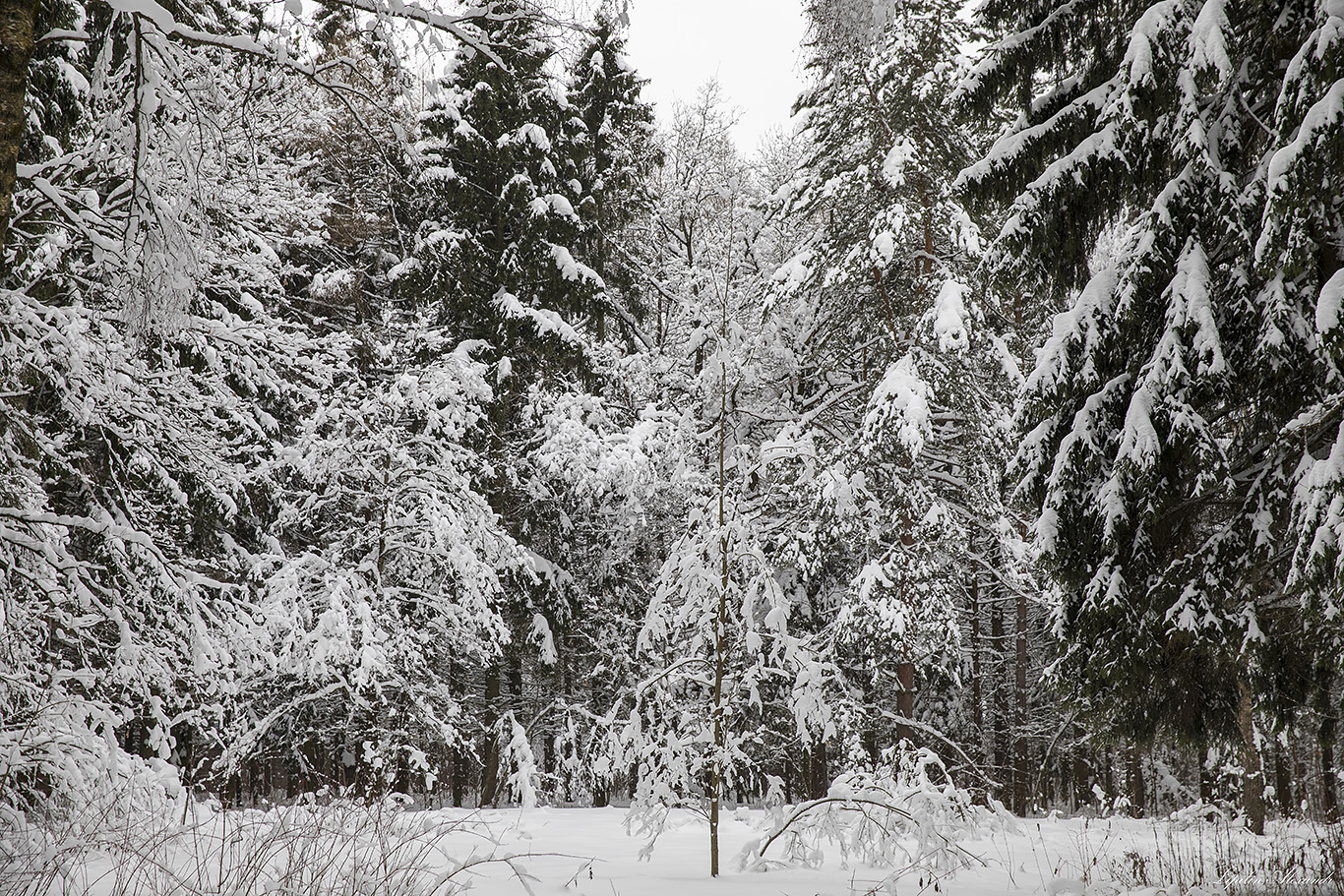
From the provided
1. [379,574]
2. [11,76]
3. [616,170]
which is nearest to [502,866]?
[11,76]

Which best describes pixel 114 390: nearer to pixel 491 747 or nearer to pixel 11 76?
pixel 11 76

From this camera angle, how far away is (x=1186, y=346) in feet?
19.1

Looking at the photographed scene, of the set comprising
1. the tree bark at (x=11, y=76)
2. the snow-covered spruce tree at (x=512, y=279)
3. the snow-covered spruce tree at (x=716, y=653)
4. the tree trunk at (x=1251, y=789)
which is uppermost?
the snow-covered spruce tree at (x=512, y=279)

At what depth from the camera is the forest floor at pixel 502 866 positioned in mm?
4227

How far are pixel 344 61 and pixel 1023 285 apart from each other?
540cm

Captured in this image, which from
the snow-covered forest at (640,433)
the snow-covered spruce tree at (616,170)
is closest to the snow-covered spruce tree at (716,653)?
the snow-covered forest at (640,433)

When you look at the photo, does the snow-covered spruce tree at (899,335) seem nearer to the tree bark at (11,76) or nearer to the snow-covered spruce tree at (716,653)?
the snow-covered spruce tree at (716,653)

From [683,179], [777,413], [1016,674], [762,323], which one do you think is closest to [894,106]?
[762,323]

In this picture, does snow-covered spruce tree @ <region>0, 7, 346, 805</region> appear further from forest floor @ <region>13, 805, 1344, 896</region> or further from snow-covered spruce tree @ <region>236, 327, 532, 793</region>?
snow-covered spruce tree @ <region>236, 327, 532, 793</region>

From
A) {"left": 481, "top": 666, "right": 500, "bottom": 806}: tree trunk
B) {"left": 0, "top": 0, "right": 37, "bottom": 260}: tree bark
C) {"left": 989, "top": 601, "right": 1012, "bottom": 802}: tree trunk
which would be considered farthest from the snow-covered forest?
{"left": 989, "top": 601, "right": 1012, "bottom": 802}: tree trunk

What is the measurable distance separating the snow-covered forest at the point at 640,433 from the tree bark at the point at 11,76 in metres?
0.02

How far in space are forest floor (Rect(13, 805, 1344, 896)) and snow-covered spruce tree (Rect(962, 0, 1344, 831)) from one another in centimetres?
119

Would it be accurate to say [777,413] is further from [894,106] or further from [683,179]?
[683,179]

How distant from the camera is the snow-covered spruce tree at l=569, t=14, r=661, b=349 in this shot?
17.4 meters
